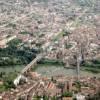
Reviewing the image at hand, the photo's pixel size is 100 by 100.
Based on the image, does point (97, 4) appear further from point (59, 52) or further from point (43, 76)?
point (43, 76)

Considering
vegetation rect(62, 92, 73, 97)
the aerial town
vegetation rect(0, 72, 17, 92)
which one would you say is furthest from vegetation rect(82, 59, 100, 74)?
vegetation rect(62, 92, 73, 97)

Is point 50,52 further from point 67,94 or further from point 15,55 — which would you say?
point 67,94

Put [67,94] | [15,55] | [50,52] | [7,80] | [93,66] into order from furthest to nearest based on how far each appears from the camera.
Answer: [50,52], [15,55], [93,66], [7,80], [67,94]

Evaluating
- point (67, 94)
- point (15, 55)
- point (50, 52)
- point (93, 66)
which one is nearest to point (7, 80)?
point (67, 94)

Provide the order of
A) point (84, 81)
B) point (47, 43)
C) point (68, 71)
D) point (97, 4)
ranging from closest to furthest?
point (84, 81), point (68, 71), point (47, 43), point (97, 4)

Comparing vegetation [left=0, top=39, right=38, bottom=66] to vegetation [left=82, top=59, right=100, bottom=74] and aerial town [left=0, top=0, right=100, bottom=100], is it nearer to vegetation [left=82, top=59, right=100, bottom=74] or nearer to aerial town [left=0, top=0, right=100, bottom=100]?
aerial town [left=0, top=0, right=100, bottom=100]

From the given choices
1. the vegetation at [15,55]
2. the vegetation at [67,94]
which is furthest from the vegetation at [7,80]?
the vegetation at [67,94]

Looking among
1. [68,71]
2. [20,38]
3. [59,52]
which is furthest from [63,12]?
[68,71]

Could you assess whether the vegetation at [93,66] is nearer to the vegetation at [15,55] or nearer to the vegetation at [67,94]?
the vegetation at [15,55]
